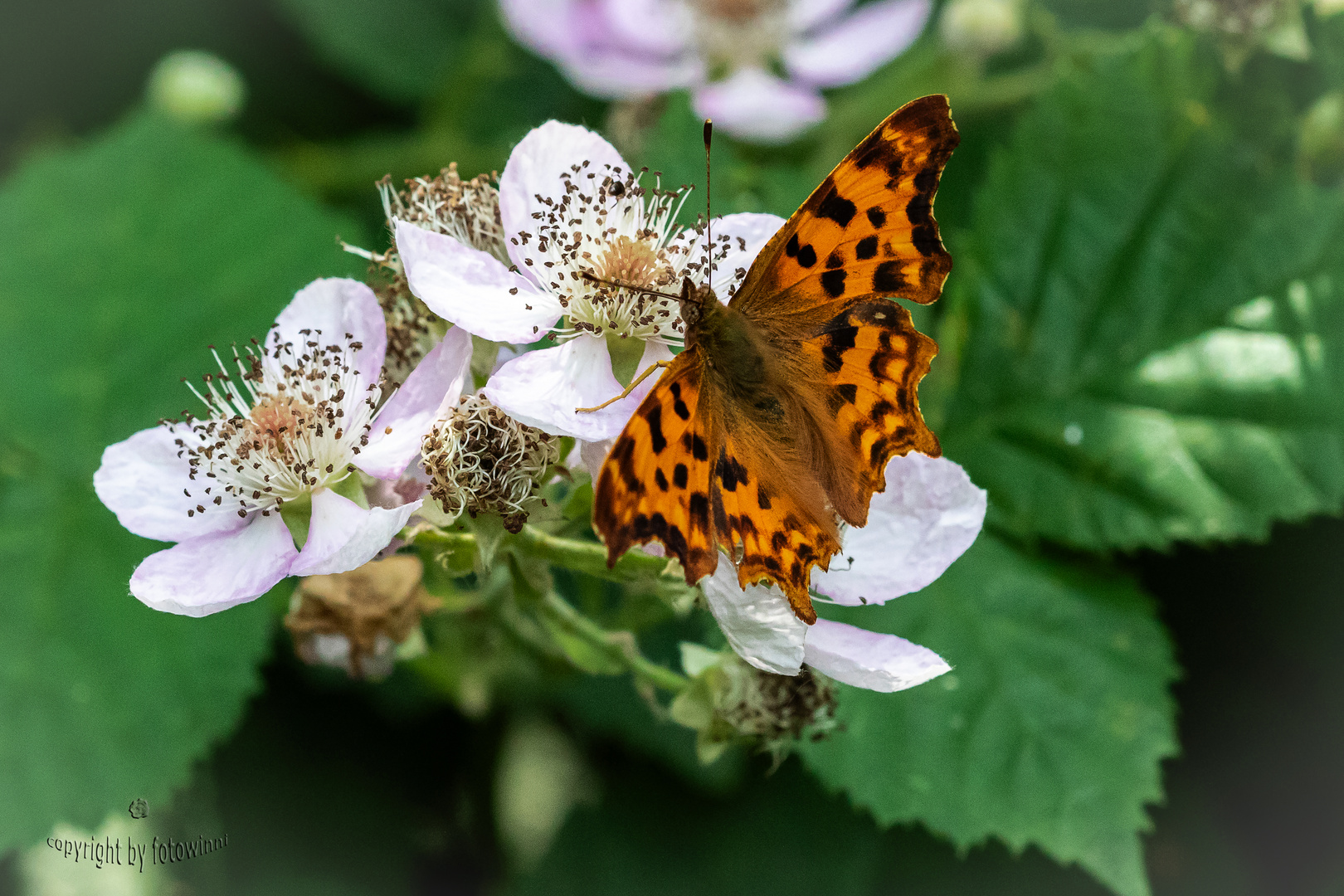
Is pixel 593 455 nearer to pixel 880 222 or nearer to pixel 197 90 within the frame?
pixel 880 222

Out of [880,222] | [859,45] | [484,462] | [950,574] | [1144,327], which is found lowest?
[950,574]

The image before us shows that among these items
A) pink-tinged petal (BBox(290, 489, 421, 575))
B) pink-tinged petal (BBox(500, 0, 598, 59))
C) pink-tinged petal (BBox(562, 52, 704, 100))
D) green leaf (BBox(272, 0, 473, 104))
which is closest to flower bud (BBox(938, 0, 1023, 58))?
pink-tinged petal (BBox(562, 52, 704, 100))

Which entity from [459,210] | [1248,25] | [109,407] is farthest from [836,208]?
[109,407]

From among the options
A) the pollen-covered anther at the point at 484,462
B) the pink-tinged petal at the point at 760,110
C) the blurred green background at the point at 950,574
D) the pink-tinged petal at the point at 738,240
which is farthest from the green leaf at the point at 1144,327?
the pollen-covered anther at the point at 484,462

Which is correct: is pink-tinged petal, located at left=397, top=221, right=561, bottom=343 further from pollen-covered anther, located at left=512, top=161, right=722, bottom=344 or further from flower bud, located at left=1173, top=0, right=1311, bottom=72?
flower bud, located at left=1173, top=0, right=1311, bottom=72

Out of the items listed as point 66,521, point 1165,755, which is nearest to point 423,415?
point 66,521

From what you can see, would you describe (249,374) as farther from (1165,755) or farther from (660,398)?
(1165,755)
